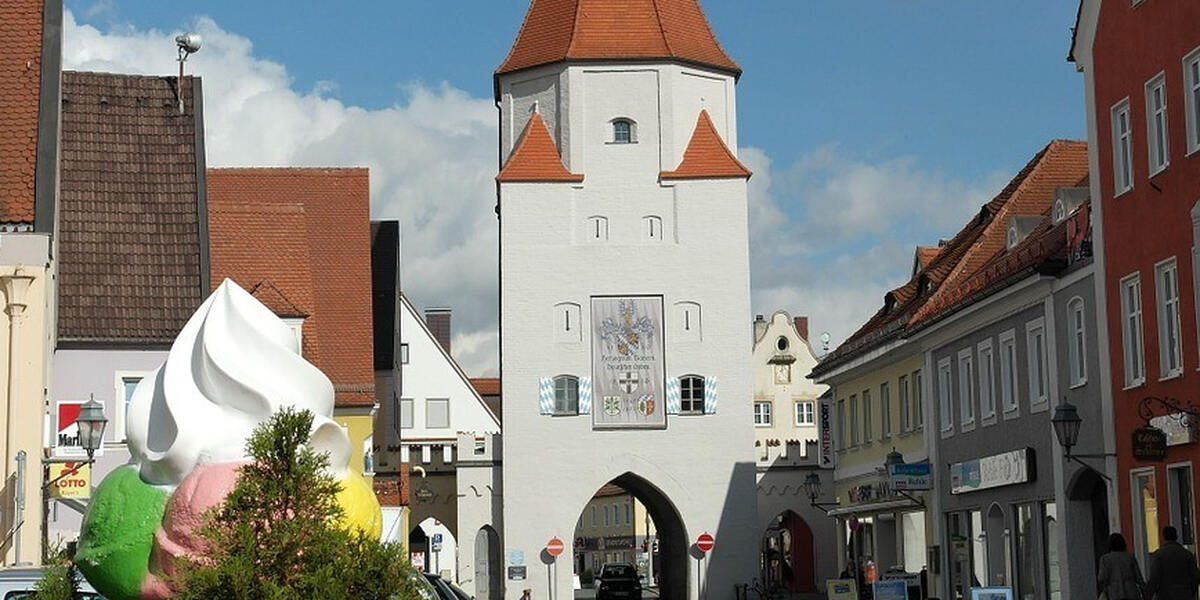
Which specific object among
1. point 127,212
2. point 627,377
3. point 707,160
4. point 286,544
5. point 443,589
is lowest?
point 443,589

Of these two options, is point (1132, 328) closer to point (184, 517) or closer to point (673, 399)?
point (184, 517)

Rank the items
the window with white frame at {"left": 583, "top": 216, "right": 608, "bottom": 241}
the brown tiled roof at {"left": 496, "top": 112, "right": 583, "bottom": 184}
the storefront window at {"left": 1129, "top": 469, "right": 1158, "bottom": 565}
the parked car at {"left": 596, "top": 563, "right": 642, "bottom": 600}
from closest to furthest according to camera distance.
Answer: the storefront window at {"left": 1129, "top": 469, "right": 1158, "bottom": 565}
the window with white frame at {"left": 583, "top": 216, "right": 608, "bottom": 241}
the brown tiled roof at {"left": 496, "top": 112, "right": 583, "bottom": 184}
the parked car at {"left": 596, "top": 563, "right": 642, "bottom": 600}

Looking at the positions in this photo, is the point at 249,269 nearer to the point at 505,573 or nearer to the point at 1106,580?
the point at 505,573

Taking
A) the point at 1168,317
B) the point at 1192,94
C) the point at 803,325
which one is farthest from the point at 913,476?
the point at 803,325

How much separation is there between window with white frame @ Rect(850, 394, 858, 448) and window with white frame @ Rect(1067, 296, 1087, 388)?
1454 centimetres

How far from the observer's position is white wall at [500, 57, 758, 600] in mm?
47750

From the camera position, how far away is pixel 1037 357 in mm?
28141

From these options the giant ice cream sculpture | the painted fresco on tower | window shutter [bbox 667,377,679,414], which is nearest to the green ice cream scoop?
the giant ice cream sculpture

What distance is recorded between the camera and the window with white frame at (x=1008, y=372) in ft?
95.7

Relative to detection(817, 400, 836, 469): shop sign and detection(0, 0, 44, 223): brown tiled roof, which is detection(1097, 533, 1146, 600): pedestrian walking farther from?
detection(817, 400, 836, 469): shop sign

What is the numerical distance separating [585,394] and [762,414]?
3362 centimetres

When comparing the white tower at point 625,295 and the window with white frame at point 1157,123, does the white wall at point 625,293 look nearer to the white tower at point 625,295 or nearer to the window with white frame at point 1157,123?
the white tower at point 625,295

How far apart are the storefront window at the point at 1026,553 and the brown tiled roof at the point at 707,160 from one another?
21.2m

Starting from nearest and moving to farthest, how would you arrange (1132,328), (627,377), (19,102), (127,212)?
(1132,328) → (19,102) → (127,212) → (627,377)
